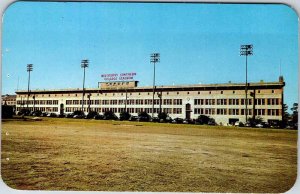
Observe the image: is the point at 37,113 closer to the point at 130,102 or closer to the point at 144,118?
the point at 130,102

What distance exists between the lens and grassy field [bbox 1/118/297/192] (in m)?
2.91

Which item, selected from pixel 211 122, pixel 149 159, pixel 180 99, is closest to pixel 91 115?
pixel 149 159

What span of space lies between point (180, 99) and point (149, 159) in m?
0.54

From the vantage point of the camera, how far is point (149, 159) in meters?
3.03

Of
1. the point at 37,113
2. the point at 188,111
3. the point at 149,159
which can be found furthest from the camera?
the point at 37,113

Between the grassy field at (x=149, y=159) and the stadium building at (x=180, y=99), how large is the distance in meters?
0.12

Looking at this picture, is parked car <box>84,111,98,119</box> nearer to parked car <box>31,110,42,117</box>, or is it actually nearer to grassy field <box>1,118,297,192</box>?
grassy field <box>1,118,297,192</box>

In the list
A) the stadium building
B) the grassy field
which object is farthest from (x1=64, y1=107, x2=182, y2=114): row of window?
the grassy field

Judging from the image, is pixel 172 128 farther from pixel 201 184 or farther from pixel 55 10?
pixel 55 10

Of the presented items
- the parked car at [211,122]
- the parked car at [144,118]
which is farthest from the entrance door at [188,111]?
the parked car at [144,118]

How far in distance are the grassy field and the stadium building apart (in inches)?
4.8

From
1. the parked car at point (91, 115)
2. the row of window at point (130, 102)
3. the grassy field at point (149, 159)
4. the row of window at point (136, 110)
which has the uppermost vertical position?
the row of window at point (130, 102)

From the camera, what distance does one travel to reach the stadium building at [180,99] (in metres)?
3.01

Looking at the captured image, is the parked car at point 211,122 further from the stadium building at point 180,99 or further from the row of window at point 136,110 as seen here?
the row of window at point 136,110
